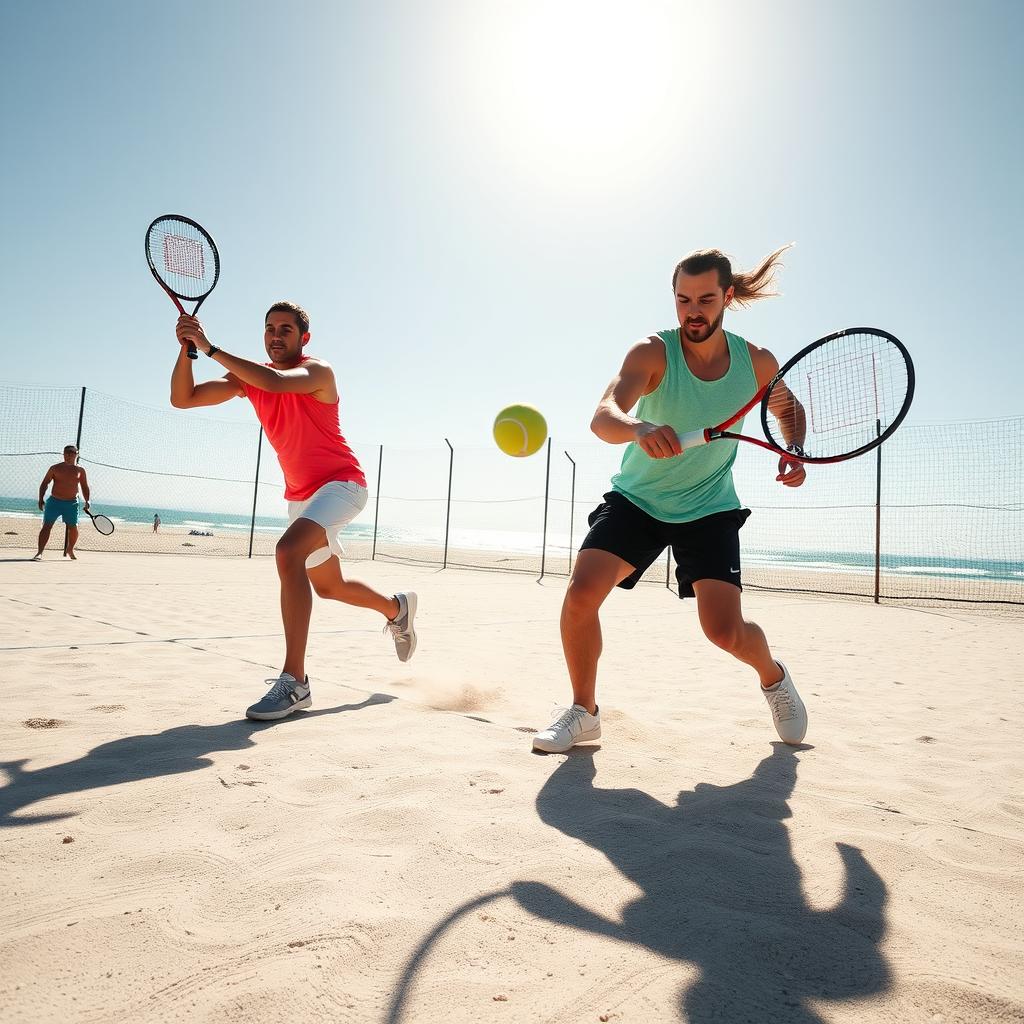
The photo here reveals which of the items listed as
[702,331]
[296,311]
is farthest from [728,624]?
[296,311]

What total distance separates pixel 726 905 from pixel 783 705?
1.43 meters

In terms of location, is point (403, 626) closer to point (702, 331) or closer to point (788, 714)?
point (788, 714)

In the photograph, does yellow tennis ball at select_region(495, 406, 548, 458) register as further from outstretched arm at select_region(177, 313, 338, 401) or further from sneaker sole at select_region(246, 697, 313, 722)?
sneaker sole at select_region(246, 697, 313, 722)

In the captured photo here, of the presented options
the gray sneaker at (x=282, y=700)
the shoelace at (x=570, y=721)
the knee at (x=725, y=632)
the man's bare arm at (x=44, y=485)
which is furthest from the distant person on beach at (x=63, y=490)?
the knee at (x=725, y=632)

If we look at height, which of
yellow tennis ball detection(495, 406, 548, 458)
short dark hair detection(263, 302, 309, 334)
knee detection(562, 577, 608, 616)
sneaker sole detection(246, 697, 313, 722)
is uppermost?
yellow tennis ball detection(495, 406, 548, 458)

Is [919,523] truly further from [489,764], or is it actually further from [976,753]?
[489,764]

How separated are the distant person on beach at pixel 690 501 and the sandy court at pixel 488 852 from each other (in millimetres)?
379

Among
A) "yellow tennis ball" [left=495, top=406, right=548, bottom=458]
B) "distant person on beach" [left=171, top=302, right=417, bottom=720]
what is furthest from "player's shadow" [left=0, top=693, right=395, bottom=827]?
"yellow tennis ball" [left=495, top=406, right=548, bottom=458]

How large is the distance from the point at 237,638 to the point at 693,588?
3.18m

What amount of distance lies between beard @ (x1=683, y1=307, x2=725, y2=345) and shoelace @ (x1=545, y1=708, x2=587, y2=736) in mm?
1495

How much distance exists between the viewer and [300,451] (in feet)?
11.6

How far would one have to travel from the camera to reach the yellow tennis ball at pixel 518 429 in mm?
8781

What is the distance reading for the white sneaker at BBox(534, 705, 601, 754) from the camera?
2.57 meters

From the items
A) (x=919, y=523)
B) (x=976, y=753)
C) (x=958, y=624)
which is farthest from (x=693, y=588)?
(x=919, y=523)
